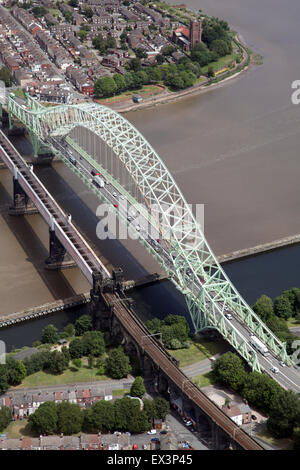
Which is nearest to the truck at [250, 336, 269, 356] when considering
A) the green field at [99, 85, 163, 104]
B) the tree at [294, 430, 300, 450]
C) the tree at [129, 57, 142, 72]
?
the tree at [294, 430, 300, 450]

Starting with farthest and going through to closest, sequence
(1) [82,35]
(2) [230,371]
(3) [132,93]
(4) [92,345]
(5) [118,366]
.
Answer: (1) [82,35], (3) [132,93], (4) [92,345], (5) [118,366], (2) [230,371]

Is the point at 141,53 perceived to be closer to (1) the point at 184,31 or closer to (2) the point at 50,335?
(1) the point at 184,31

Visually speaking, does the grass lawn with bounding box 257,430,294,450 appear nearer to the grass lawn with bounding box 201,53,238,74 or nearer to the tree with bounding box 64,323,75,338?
the tree with bounding box 64,323,75,338

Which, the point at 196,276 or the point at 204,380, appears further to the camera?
the point at 196,276

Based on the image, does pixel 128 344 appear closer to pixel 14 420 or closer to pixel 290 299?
pixel 14 420

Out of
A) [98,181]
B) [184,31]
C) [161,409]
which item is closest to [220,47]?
[184,31]
